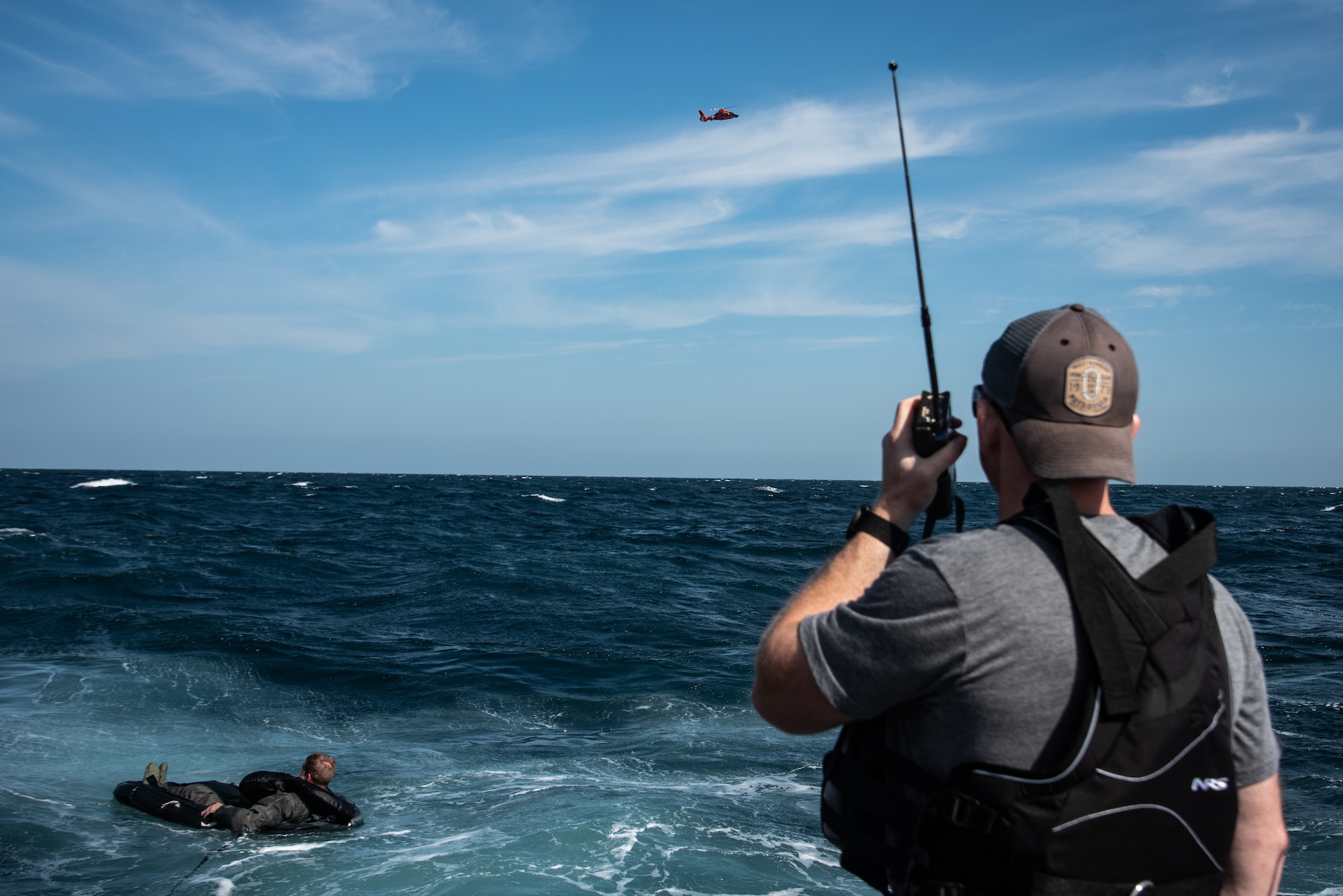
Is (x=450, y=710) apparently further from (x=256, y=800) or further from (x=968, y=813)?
(x=968, y=813)

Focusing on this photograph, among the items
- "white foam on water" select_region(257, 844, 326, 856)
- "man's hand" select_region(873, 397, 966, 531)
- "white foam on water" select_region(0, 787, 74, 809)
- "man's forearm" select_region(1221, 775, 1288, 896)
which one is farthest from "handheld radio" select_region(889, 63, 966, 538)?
"white foam on water" select_region(0, 787, 74, 809)

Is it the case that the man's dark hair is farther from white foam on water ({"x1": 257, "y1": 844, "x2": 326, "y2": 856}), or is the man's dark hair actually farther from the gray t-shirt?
the gray t-shirt

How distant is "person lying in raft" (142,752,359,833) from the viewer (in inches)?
291

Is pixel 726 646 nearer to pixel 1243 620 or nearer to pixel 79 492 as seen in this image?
pixel 1243 620

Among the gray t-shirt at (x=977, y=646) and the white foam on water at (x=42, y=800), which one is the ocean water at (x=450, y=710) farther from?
the gray t-shirt at (x=977, y=646)

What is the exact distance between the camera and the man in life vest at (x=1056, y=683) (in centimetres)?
151

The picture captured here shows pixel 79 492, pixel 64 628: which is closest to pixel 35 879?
pixel 64 628

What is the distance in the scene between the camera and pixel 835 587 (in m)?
1.78

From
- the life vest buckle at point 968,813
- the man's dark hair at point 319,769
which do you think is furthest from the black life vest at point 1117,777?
the man's dark hair at point 319,769

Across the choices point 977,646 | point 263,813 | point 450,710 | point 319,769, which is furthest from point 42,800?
point 977,646

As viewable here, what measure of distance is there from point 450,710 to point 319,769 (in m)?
4.01

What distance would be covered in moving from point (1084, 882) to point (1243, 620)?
21.2 inches

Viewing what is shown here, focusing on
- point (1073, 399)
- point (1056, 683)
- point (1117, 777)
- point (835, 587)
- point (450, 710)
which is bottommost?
point (450, 710)

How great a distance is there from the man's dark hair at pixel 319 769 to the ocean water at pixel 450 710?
0.47 metres
